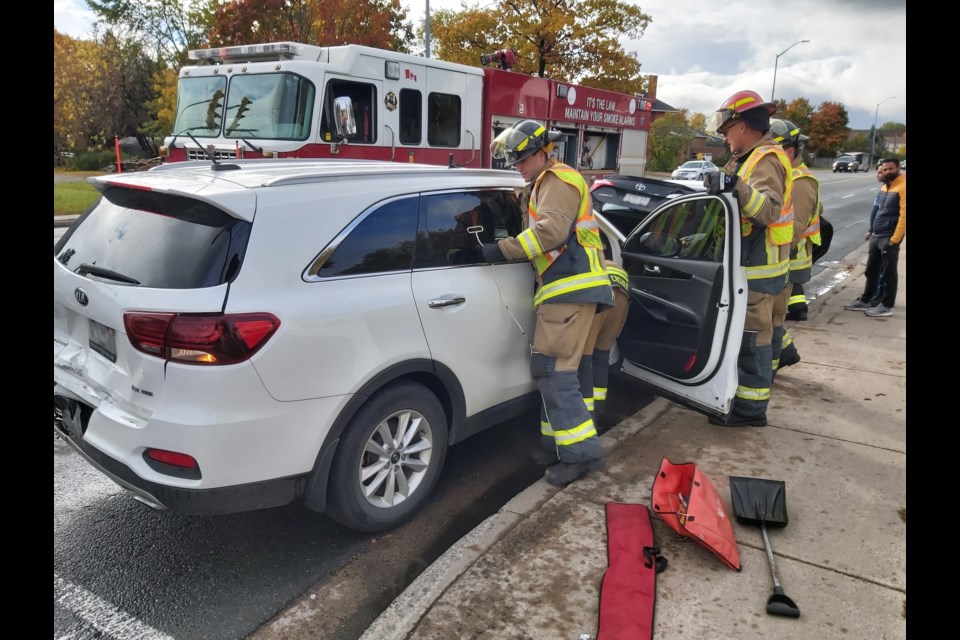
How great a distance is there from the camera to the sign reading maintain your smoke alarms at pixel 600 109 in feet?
36.1


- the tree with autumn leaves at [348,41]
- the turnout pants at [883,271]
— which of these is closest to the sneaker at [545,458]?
the turnout pants at [883,271]

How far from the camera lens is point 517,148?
350cm

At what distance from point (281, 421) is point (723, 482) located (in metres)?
2.36

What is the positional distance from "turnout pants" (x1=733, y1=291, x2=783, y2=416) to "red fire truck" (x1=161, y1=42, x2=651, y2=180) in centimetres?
331

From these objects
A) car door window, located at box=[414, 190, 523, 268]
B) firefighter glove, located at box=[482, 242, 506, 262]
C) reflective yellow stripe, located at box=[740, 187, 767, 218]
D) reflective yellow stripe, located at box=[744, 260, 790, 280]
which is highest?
reflective yellow stripe, located at box=[740, 187, 767, 218]

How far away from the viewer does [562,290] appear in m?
3.54

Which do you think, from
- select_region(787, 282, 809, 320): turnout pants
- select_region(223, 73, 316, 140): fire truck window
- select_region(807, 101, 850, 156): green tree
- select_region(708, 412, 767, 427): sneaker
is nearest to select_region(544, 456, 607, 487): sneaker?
select_region(708, 412, 767, 427): sneaker

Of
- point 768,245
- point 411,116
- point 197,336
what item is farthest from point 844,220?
point 197,336

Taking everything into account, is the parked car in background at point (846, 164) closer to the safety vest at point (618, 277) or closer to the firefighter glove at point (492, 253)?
the safety vest at point (618, 277)

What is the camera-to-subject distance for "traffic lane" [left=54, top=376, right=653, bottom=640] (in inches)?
103

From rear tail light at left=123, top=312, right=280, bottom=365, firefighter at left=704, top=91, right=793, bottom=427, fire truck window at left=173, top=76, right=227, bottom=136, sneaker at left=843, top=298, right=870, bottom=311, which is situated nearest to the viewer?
rear tail light at left=123, top=312, right=280, bottom=365

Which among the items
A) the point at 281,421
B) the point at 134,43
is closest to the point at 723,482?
the point at 281,421

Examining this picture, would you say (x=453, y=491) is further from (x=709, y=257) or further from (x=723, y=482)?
(x=709, y=257)

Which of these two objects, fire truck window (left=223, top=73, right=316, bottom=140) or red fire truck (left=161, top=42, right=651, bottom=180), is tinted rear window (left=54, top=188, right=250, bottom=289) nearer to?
red fire truck (left=161, top=42, right=651, bottom=180)
